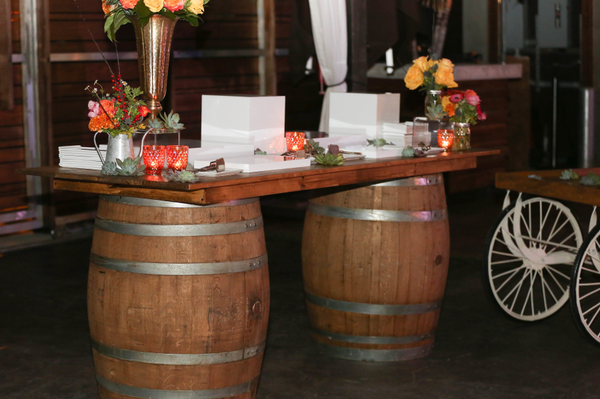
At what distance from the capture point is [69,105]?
6.74 meters

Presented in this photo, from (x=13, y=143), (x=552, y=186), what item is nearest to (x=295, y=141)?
(x=552, y=186)

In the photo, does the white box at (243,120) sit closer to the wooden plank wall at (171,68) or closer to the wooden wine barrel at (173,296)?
the wooden wine barrel at (173,296)

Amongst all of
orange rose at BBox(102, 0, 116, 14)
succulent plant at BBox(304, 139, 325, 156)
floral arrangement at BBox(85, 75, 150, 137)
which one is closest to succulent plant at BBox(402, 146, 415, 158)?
succulent plant at BBox(304, 139, 325, 156)

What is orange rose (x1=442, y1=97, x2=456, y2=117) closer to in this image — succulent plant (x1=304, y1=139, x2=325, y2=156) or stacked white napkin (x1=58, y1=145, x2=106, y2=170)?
succulent plant (x1=304, y1=139, x2=325, y2=156)

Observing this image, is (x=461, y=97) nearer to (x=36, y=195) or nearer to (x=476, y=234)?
(x=476, y=234)

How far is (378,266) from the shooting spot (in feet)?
12.3

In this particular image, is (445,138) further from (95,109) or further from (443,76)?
(95,109)

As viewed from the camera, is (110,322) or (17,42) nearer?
(110,322)

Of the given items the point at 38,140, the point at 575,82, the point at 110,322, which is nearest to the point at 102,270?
the point at 110,322

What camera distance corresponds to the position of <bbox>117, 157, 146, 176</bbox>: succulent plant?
2836 millimetres

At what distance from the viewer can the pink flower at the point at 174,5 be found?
299 cm

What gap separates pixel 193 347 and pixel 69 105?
431 centimetres

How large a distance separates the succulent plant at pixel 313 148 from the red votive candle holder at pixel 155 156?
72cm

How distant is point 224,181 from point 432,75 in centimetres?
180
